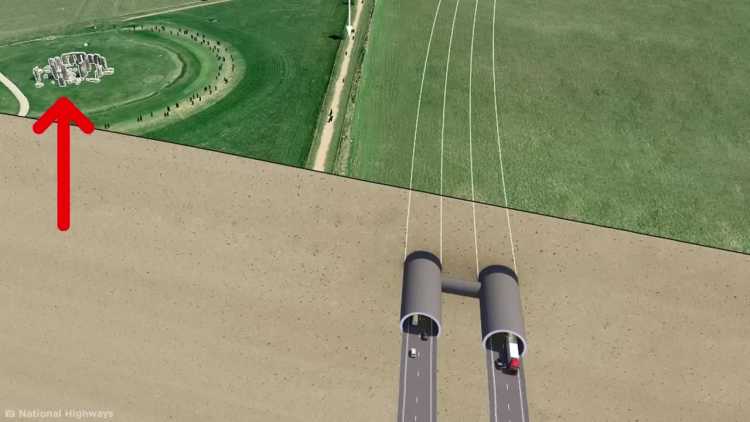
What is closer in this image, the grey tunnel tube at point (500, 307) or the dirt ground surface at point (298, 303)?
the dirt ground surface at point (298, 303)

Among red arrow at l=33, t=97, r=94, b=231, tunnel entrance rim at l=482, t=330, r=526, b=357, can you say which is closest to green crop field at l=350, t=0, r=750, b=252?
tunnel entrance rim at l=482, t=330, r=526, b=357

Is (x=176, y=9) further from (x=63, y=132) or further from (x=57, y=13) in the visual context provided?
(x=63, y=132)

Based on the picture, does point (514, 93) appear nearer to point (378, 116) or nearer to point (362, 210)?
point (378, 116)

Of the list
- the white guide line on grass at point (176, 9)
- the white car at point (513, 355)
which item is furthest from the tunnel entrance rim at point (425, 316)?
the white guide line on grass at point (176, 9)

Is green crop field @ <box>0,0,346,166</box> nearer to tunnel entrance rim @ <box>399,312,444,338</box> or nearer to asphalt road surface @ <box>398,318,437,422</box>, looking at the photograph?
tunnel entrance rim @ <box>399,312,444,338</box>

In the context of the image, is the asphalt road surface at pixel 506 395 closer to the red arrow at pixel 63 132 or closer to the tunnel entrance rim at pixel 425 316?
the tunnel entrance rim at pixel 425 316

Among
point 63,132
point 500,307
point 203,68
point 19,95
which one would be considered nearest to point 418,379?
point 500,307
